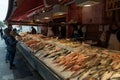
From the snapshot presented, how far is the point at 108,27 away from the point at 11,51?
3748mm

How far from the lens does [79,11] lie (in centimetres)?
1114

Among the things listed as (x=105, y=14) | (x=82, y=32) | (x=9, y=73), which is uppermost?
(x=105, y=14)

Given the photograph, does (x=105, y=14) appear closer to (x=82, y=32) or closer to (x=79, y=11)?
(x=82, y=32)

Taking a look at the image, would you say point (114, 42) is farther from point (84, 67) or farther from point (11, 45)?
point (84, 67)

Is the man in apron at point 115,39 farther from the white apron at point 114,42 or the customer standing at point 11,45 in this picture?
the customer standing at point 11,45

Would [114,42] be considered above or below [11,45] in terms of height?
above

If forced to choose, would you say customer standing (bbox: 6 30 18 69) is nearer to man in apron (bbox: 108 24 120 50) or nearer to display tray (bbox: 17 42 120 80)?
man in apron (bbox: 108 24 120 50)

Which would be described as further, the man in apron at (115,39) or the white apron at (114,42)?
the white apron at (114,42)

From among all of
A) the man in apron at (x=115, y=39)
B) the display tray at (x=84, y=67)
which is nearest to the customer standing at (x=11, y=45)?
the man in apron at (x=115, y=39)

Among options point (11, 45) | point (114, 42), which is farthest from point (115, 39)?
point (11, 45)

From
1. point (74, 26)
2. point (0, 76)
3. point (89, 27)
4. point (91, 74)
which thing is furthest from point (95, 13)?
point (91, 74)

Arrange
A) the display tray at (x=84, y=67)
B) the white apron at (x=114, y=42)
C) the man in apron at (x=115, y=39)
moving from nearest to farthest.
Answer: the display tray at (x=84, y=67), the man in apron at (x=115, y=39), the white apron at (x=114, y=42)

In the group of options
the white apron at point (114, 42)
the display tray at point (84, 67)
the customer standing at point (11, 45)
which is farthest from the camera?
the customer standing at point (11, 45)

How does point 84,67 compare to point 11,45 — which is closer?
point 84,67
